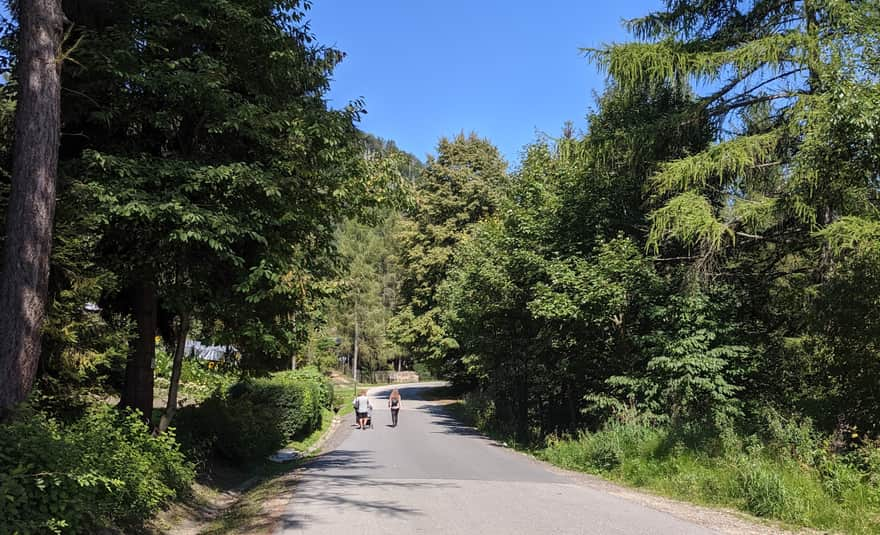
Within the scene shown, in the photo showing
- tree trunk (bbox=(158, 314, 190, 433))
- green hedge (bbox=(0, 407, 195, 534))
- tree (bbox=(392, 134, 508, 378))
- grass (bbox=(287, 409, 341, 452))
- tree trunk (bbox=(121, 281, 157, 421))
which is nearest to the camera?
green hedge (bbox=(0, 407, 195, 534))

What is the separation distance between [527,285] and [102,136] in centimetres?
1274

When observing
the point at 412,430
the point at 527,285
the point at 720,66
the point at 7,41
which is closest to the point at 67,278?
the point at 7,41

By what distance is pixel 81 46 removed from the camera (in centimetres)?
953

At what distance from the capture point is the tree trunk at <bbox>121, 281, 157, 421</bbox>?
36.4 feet

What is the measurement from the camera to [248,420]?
15.3 m

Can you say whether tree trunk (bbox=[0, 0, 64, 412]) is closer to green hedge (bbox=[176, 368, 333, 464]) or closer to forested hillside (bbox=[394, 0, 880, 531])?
green hedge (bbox=[176, 368, 333, 464])

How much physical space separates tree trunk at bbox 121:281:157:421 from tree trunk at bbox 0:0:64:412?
367 centimetres

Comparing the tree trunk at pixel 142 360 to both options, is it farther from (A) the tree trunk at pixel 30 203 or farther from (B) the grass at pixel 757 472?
(B) the grass at pixel 757 472

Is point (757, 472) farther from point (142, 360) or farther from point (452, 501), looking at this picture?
point (142, 360)

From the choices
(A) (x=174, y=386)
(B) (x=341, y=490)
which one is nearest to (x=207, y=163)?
(A) (x=174, y=386)

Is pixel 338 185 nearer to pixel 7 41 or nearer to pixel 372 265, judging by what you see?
pixel 7 41

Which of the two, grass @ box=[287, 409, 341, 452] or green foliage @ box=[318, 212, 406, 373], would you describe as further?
green foliage @ box=[318, 212, 406, 373]

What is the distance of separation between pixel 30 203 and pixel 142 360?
180 inches

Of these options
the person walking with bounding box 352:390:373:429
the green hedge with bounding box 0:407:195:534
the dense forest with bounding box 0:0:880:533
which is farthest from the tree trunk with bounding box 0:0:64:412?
the person walking with bounding box 352:390:373:429
